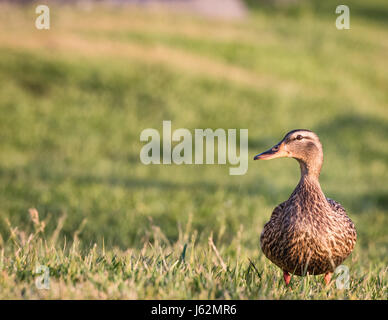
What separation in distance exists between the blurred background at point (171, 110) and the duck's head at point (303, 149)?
1435 mm

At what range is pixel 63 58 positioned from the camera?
17547 mm

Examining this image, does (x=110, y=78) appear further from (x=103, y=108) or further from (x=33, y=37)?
(x=33, y=37)

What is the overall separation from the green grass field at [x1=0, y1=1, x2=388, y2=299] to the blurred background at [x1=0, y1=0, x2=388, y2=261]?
0.18 feet

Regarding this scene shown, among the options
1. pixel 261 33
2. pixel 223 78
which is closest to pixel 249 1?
pixel 261 33

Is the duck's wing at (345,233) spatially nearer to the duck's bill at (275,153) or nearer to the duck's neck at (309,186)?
the duck's neck at (309,186)

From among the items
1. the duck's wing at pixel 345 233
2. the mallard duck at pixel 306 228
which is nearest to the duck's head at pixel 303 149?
the mallard duck at pixel 306 228

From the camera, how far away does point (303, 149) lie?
12.1 ft

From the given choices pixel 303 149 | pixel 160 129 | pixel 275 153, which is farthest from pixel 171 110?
pixel 275 153

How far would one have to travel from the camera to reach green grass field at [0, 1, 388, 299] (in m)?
3.57

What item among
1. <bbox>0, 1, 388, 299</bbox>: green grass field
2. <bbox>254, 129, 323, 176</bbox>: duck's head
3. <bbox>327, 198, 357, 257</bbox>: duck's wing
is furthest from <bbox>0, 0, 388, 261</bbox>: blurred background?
<bbox>327, 198, 357, 257</bbox>: duck's wing

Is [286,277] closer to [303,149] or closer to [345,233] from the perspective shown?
[345,233]

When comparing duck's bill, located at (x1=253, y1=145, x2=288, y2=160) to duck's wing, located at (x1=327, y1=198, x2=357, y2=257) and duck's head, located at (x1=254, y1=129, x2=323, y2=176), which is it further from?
duck's wing, located at (x1=327, y1=198, x2=357, y2=257)

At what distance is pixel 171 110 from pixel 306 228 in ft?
40.6

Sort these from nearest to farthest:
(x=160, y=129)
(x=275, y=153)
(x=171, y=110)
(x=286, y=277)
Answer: (x=275, y=153) → (x=286, y=277) → (x=160, y=129) → (x=171, y=110)
